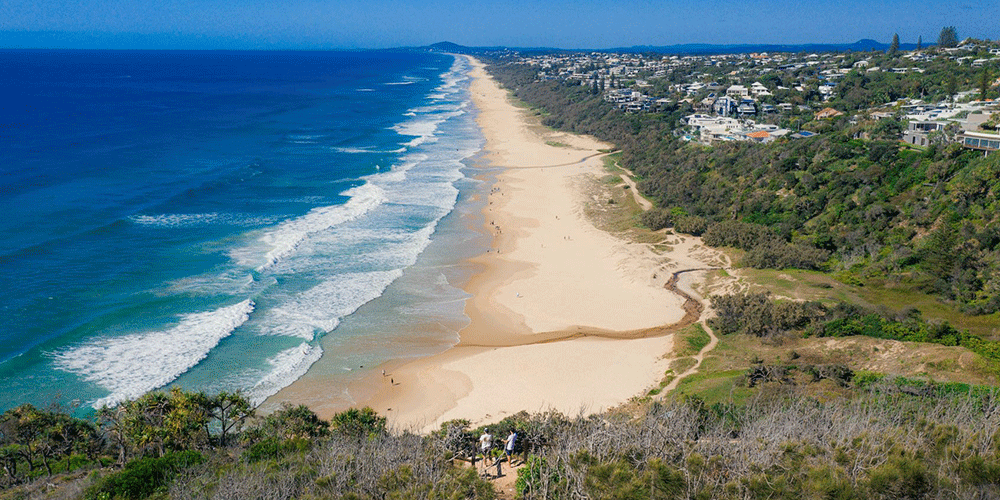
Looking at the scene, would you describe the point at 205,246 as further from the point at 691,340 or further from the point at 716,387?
the point at 716,387

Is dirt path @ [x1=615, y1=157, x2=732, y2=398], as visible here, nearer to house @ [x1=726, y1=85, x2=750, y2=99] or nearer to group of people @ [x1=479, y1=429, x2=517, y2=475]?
group of people @ [x1=479, y1=429, x2=517, y2=475]

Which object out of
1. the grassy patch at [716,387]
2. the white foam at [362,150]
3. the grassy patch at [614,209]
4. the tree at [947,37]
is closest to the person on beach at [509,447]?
the grassy patch at [716,387]

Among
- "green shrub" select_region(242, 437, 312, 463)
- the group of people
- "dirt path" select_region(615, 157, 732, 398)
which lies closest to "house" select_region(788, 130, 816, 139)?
"dirt path" select_region(615, 157, 732, 398)

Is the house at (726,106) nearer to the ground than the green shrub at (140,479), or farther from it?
farther from it

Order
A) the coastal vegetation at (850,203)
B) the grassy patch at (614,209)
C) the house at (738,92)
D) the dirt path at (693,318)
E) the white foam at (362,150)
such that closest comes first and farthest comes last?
1. the dirt path at (693,318)
2. the coastal vegetation at (850,203)
3. the grassy patch at (614,209)
4. the white foam at (362,150)
5. the house at (738,92)

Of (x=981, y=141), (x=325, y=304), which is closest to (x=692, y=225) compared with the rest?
(x=981, y=141)

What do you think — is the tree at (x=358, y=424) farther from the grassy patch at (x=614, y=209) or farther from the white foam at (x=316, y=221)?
the grassy patch at (x=614, y=209)

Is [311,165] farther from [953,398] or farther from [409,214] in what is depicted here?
[953,398]
